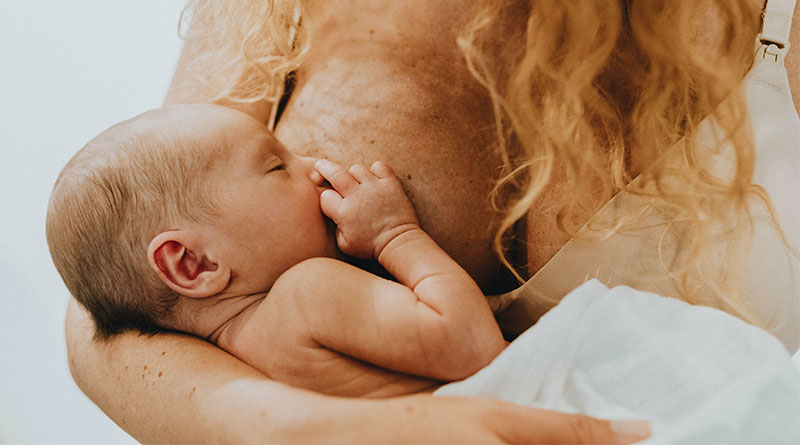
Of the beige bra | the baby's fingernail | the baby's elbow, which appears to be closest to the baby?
the baby's elbow

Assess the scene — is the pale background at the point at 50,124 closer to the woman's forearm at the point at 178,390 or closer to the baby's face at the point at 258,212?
the woman's forearm at the point at 178,390

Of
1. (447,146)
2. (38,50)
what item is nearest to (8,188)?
(38,50)

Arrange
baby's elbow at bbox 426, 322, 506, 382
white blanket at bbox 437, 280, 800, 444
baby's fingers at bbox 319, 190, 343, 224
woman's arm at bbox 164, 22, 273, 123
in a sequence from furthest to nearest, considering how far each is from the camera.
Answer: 1. woman's arm at bbox 164, 22, 273, 123
2. baby's fingers at bbox 319, 190, 343, 224
3. baby's elbow at bbox 426, 322, 506, 382
4. white blanket at bbox 437, 280, 800, 444

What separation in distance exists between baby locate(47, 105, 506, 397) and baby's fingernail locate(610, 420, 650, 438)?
138 millimetres

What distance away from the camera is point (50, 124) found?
1541 mm

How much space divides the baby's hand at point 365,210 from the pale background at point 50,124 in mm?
868

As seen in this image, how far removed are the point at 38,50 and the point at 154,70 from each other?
233 millimetres

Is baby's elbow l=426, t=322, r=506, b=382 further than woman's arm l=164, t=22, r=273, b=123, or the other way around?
woman's arm l=164, t=22, r=273, b=123

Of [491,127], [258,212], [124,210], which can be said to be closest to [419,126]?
[491,127]

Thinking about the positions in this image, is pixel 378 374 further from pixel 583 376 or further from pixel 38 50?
pixel 38 50

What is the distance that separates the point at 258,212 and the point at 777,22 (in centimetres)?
57

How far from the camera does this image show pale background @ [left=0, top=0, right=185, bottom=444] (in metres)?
1.42

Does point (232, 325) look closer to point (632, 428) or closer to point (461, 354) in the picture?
point (461, 354)

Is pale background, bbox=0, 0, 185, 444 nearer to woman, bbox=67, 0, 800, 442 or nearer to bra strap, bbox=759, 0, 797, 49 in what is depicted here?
woman, bbox=67, 0, 800, 442
